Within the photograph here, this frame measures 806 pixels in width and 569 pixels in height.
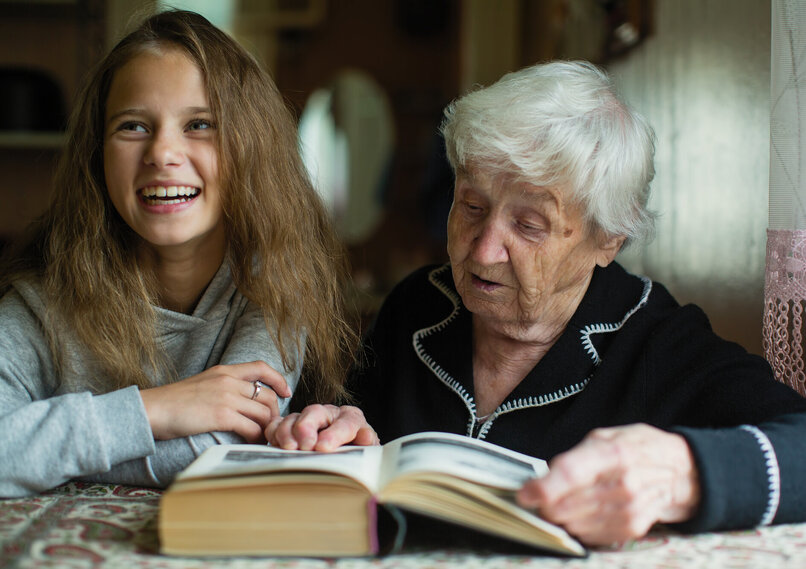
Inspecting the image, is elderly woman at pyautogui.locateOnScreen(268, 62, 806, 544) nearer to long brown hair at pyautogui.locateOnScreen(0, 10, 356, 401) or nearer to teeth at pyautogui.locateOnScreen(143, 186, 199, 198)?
long brown hair at pyautogui.locateOnScreen(0, 10, 356, 401)

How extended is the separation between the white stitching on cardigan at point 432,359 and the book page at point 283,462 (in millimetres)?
328

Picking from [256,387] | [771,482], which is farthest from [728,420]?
[256,387]

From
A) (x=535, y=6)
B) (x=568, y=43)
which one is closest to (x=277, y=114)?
(x=568, y=43)

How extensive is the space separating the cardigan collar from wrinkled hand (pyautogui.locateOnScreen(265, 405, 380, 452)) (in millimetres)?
235

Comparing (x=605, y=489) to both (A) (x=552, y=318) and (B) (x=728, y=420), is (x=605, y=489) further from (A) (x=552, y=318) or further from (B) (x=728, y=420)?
(A) (x=552, y=318)

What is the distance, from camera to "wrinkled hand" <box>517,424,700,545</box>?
31.2 inches

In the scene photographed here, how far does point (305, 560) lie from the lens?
0.80 m

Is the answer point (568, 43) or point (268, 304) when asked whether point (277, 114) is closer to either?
point (268, 304)

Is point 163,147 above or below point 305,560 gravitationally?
above

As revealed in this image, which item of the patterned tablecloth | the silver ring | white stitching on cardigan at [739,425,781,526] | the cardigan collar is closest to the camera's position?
the patterned tablecloth

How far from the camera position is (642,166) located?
1.30 meters

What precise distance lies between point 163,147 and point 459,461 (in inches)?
27.6

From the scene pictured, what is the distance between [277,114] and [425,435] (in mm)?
709

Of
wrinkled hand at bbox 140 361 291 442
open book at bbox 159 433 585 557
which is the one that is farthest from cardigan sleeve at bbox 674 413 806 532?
wrinkled hand at bbox 140 361 291 442
